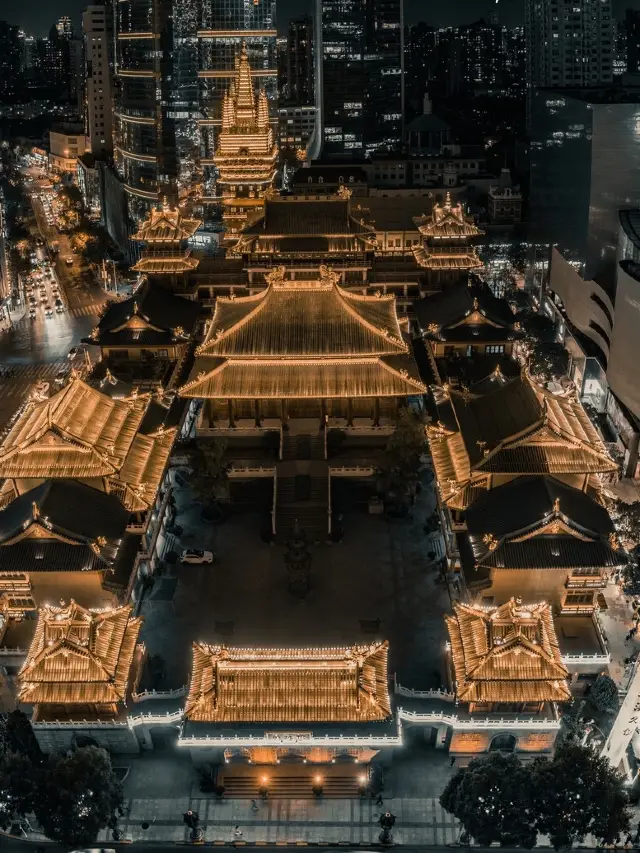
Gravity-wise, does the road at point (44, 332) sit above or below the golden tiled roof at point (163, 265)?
below

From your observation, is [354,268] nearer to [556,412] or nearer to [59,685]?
[556,412]

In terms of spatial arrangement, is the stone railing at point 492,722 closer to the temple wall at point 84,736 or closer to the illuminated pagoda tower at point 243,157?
the temple wall at point 84,736

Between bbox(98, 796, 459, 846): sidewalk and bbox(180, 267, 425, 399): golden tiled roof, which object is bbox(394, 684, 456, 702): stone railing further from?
bbox(180, 267, 425, 399): golden tiled roof

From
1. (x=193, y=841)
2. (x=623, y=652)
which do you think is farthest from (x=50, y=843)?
(x=623, y=652)

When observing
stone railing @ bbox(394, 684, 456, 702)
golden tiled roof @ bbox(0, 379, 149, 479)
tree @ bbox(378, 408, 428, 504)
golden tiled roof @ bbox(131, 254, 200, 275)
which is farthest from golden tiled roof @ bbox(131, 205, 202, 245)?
stone railing @ bbox(394, 684, 456, 702)

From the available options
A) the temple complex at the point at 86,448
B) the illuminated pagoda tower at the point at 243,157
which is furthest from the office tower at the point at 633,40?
the temple complex at the point at 86,448
